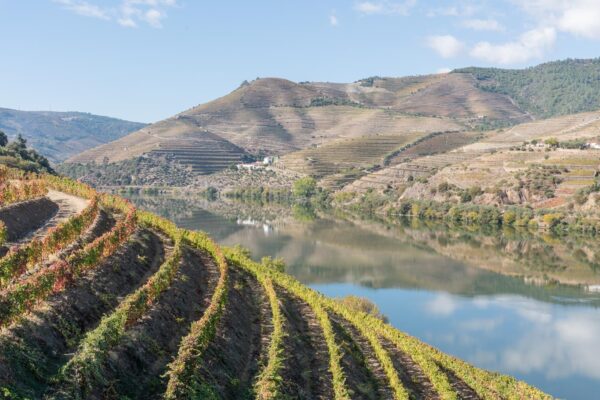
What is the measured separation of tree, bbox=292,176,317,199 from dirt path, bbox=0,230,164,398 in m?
135

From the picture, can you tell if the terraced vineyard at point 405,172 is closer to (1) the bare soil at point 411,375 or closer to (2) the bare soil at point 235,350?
(1) the bare soil at point 411,375

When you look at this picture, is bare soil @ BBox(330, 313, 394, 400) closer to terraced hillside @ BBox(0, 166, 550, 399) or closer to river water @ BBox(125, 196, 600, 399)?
terraced hillside @ BBox(0, 166, 550, 399)

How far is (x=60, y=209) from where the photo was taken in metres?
32.8

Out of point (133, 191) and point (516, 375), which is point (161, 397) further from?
point (133, 191)

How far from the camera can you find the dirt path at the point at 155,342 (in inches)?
611

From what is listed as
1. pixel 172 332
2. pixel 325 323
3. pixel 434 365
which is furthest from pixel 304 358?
pixel 434 365

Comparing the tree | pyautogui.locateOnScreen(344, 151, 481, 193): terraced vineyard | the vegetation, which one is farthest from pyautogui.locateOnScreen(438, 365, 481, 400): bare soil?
the tree

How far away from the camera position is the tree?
160 meters

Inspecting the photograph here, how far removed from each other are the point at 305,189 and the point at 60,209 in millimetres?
128423

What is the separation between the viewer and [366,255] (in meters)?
80.7

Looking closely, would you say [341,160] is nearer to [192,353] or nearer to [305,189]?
[305,189]

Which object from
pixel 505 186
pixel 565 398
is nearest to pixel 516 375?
pixel 565 398

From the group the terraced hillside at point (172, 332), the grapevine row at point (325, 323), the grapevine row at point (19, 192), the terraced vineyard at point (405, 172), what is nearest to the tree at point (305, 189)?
the terraced vineyard at point (405, 172)

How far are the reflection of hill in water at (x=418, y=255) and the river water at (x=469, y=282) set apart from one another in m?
0.14
